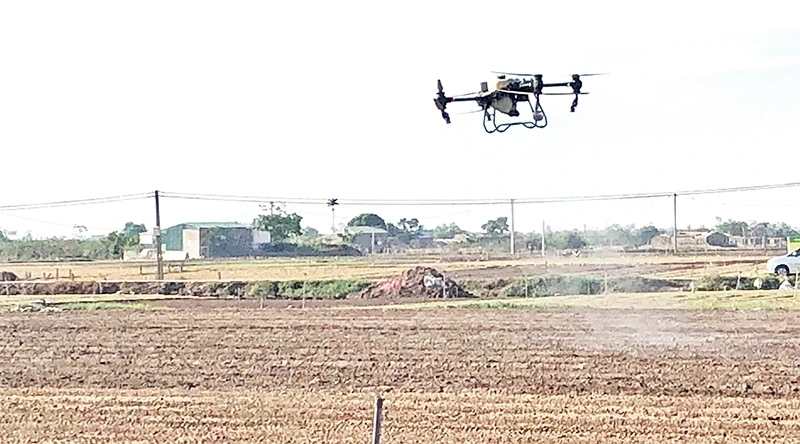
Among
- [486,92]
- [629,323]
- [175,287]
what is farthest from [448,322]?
[175,287]

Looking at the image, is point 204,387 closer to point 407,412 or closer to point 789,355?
point 407,412

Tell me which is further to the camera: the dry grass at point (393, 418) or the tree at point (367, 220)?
the tree at point (367, 220)

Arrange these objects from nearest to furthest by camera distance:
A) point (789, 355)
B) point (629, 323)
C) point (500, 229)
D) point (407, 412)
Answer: point (407, 412), point (789, 355), point (629, 323), point (500, 229)

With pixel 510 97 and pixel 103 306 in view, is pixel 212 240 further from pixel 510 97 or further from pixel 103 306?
pixel 510 97

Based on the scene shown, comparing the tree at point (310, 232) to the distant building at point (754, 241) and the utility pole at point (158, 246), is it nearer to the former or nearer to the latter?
the distant building at point (754, 241)

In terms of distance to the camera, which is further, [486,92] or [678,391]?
[678,391]

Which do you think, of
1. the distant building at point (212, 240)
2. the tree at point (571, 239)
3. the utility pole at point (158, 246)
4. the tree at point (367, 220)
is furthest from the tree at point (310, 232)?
the tree at point (571, 239)

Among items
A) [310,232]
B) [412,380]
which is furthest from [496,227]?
[412,380]
